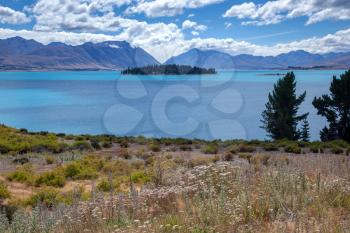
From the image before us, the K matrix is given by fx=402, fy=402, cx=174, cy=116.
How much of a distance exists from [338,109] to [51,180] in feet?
94.9

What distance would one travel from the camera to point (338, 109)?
3562 cm

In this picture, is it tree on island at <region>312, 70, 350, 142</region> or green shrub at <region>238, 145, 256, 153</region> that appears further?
tree on island at <region>312, 70, 350, 142</region>

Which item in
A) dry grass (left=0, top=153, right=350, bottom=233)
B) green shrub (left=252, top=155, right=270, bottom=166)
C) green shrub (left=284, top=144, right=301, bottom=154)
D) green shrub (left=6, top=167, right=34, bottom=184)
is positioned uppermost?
dry grass (left=0, top=153, right=350, bottom=233)

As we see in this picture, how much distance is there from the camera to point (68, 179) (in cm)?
1485

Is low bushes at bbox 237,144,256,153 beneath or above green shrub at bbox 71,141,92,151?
above

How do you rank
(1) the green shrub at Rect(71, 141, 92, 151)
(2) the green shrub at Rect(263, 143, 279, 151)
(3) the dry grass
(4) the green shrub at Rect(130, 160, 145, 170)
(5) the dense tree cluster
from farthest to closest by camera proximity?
1. (5) the dense tree cluster
2. (1) the green shrub at Rect(71, 141, 92, 151)
3. (2) the green shrub at Rect(263, 143, 279, 151)
4. (4) the green shrub at Rect(130, 160, 145, 170)
5. (3) the dry grass

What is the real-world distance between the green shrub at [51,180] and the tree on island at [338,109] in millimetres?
27371

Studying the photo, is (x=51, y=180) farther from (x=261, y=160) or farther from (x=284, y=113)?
(x=284, y=113)

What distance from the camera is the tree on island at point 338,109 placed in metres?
34.7

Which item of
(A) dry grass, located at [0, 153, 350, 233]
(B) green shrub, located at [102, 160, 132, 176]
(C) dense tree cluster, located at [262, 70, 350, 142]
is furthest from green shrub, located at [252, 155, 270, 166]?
(C) dense tree cluster, located at [262, 70, 350, 142]

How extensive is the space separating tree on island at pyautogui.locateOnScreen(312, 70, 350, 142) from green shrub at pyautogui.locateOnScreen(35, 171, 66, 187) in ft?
89.8

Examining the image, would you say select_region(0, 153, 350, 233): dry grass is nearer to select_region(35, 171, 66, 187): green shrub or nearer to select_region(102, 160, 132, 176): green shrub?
select_region(35, 171, 66, 187): green shrub

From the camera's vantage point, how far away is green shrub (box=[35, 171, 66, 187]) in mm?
13584

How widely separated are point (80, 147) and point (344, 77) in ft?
78.3
